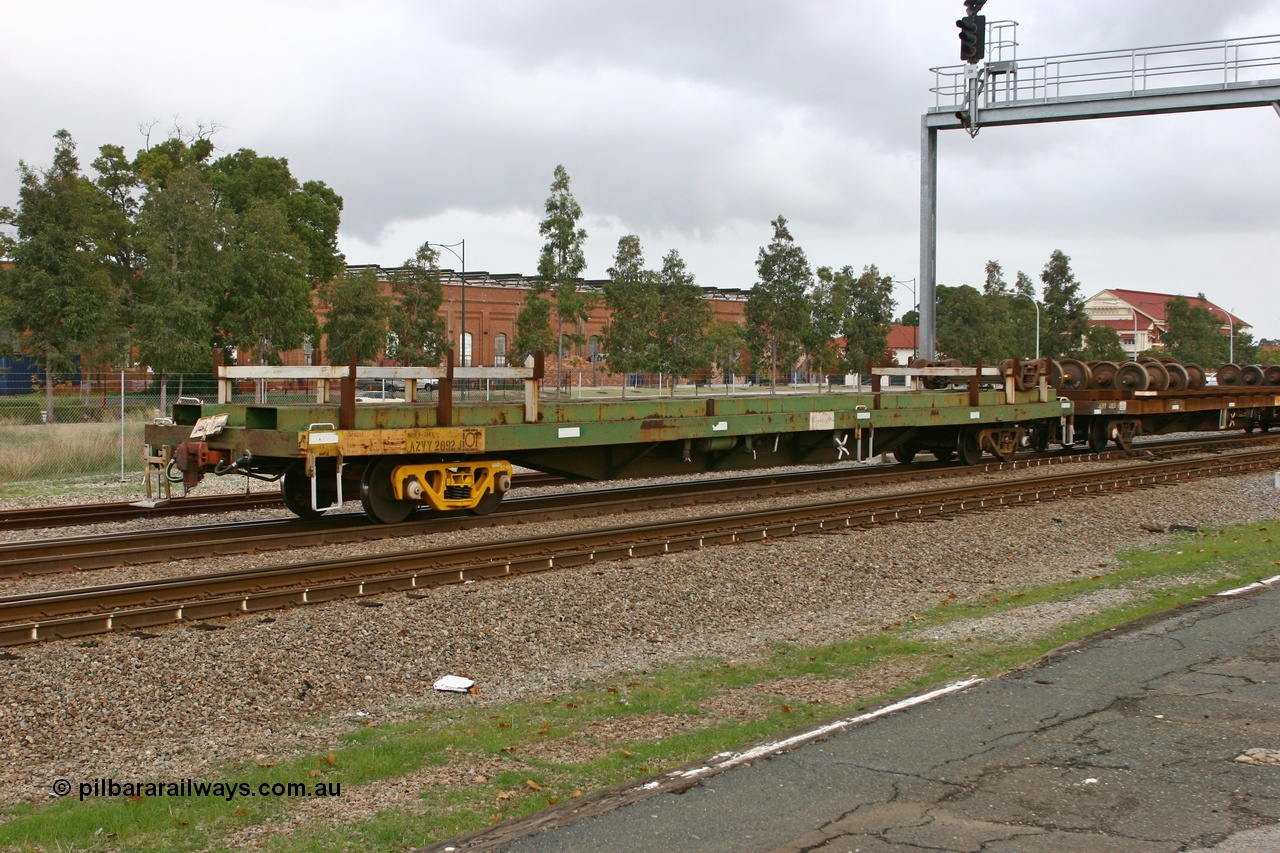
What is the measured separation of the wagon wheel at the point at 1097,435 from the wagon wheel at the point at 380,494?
1661 cm

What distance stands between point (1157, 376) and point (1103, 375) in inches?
57.7

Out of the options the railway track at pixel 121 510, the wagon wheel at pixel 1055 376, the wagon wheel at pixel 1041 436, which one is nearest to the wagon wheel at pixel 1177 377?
the wagon wheel at pixel 1055 376

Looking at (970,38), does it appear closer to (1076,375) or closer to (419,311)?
(1076,375)

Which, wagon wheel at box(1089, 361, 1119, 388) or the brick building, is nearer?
wagon wheel at box(1089, 361, 1119, 388)

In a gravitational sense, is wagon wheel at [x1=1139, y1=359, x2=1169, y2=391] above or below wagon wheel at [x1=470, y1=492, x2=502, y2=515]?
above

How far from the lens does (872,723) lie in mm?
5715

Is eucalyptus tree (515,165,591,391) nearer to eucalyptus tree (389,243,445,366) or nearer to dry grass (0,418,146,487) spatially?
eucalyptus tree (389,243,445,366)

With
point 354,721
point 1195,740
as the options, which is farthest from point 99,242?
point 1195,740

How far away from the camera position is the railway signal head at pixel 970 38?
22.0 metres

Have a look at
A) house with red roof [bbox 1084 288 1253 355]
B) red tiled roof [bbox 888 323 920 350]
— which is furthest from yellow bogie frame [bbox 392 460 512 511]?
house with red roof [bbox 1084 288 1253 355]

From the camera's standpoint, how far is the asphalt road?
4.26 meters

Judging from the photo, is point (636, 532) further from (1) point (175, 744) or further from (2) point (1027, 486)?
(2) point (1027, 486)

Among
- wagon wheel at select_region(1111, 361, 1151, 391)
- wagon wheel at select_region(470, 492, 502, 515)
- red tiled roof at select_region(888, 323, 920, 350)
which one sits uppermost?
red tiled roof at select_region(888, 323, 920, 350)

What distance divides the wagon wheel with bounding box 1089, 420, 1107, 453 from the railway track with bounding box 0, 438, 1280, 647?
8.93 m
